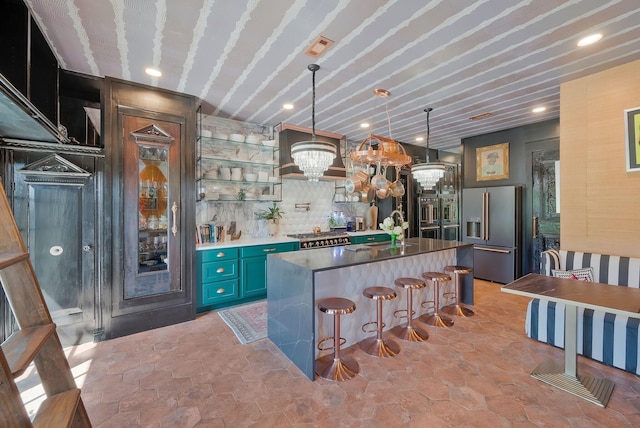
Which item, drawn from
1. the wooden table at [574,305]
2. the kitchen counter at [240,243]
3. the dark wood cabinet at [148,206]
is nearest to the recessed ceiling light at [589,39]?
the wooden table at [574,305]

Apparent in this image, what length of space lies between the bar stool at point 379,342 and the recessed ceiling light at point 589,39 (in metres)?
2.70

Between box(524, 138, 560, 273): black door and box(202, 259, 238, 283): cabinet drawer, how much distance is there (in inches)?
198

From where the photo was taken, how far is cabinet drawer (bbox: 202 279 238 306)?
368 cm

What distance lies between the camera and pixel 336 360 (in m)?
2.41

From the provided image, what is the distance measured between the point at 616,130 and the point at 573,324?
7.13ft

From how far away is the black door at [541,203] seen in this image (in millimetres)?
4613

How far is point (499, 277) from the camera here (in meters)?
4.97

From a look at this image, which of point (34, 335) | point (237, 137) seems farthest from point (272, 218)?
point (34, 335)

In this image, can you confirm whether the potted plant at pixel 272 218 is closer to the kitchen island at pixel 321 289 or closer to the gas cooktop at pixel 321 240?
the gas cooktop at pixel 321 240

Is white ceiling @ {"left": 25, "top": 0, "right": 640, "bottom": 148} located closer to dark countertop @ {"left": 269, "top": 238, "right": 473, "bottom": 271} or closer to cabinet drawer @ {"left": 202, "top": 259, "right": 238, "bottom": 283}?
dark countertop @ {"left": 269, "top": 238, "right": 473, "bottom": 271}

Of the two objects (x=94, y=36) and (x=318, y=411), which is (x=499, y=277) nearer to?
(x=318, y=411)

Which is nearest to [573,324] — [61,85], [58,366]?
[58,366]

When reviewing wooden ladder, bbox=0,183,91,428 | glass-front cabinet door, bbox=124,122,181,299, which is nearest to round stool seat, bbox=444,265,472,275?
glass-front cabinet door, bbox=124,122,181,299

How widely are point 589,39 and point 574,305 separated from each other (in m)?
2.19
